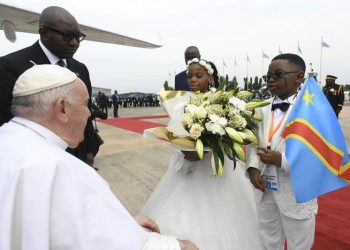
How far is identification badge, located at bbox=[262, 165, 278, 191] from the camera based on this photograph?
2.37 m

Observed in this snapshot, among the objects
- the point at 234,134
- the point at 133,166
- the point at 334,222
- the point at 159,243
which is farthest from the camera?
the point at 133,166

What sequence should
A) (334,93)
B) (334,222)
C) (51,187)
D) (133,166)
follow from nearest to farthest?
1. (51,187)
2. (334,222)
3. (133,166)
4. (334,93)

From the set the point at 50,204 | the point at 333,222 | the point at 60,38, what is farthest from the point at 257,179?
the point at 333,222

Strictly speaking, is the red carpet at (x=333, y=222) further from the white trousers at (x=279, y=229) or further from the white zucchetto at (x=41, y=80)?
the white zucchetto at (x=41, y=80)

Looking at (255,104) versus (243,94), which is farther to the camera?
(243,94)

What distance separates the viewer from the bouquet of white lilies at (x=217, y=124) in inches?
92.2

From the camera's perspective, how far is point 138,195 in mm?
4852

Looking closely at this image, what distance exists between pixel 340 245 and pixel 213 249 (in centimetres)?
152

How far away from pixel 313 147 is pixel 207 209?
996 mm

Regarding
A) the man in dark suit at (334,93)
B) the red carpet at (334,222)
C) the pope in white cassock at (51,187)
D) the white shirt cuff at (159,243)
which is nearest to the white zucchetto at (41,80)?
the pope in white cassock at (51,187)

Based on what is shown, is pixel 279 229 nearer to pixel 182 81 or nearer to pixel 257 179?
pixel 257 179

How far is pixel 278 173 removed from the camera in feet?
7.77

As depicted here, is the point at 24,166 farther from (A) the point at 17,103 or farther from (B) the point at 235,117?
(B) the point at 235,117

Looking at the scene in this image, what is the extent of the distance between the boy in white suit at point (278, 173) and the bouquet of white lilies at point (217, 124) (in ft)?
0.37
